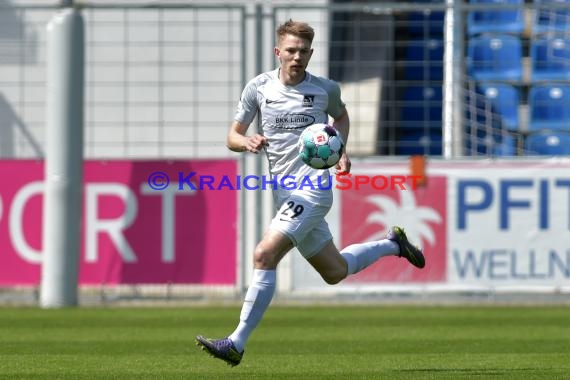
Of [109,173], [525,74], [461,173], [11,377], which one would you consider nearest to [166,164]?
[109,173]

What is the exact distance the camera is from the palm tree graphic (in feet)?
49.6

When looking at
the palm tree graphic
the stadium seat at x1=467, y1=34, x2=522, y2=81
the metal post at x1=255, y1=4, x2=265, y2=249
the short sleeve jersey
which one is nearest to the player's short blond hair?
the short sleeve jersey

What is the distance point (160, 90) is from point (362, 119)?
8.23 feet

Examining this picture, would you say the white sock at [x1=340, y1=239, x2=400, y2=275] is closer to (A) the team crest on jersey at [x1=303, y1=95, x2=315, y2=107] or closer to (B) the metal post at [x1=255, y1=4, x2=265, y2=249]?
(A) the team crest on jersey at [x1=303, y1=95, x2=315, y2=107]

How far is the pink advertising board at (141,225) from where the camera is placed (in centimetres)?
1530

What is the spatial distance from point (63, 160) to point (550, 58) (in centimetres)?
680

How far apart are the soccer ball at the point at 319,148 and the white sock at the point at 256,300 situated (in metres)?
0.72

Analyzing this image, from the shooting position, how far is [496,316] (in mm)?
13445

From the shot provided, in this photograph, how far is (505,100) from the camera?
58.3 ft

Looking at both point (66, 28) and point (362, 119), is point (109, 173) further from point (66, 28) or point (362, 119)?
point (362, 119)

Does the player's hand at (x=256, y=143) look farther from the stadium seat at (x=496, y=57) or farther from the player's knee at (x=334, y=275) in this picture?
the stadium seat at (x=496, y=57)

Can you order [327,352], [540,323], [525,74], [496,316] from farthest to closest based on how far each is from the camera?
1. [525,74]
2. [496,316]
3. [540,323]
4. [327,352]

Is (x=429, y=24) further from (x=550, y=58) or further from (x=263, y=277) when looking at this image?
(x=263, y=277)

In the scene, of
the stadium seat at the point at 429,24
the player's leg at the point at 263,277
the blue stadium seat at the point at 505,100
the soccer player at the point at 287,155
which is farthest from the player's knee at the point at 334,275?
the blue stadium seat at the point at 505,100
